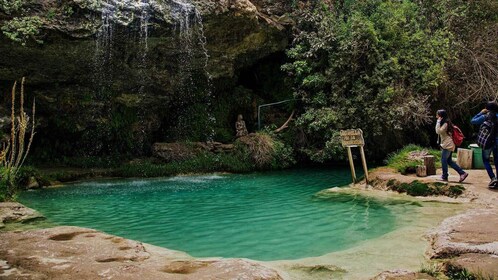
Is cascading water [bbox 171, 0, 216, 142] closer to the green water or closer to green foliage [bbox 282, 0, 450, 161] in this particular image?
green foliage [bbox 282, 0, 450, 161]

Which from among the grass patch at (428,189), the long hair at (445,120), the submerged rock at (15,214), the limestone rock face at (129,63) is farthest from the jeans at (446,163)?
the limestone rock face at (129,63)

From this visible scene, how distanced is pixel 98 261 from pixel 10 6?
10.7 metres

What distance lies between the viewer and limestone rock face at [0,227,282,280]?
4219 millimetres

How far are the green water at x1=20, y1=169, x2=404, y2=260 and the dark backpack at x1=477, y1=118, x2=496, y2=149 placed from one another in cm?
262

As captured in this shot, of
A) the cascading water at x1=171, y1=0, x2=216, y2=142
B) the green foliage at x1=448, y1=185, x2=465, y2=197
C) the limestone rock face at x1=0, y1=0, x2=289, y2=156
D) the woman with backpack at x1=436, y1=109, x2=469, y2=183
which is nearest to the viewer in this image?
the green foliage at x1=448, y1=185, x2=465, y2=197

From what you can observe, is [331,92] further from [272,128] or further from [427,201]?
[427,201]

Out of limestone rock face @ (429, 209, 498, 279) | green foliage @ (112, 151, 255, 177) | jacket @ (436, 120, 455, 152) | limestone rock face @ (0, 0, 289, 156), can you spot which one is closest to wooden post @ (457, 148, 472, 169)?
jacket @ (436, 120, 455, 152)

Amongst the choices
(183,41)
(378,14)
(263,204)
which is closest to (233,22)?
(183,41)

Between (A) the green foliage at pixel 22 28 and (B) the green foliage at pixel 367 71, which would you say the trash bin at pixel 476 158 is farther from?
(A) the green foliage at pixel 22 28

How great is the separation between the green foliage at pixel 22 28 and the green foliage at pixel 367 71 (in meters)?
8.79

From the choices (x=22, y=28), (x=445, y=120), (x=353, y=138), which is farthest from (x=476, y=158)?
(x=22, y=28)

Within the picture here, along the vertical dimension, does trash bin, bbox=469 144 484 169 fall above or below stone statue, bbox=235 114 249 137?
below

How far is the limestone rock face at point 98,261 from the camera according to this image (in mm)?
4219

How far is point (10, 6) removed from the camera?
1243 cm
